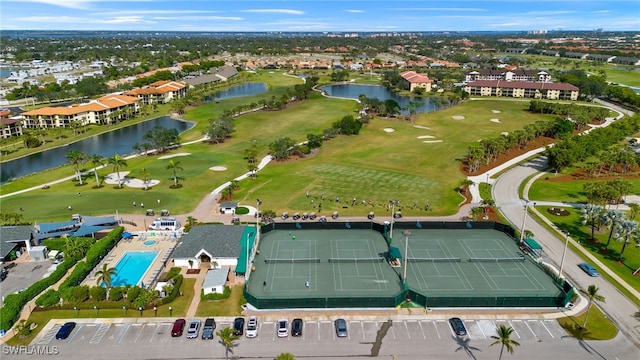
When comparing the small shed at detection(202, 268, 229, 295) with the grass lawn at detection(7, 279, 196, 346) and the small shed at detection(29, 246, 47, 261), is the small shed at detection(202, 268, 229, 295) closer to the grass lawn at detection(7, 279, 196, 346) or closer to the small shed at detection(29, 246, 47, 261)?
the grass lawn at detection(7, 279, 196, 346)

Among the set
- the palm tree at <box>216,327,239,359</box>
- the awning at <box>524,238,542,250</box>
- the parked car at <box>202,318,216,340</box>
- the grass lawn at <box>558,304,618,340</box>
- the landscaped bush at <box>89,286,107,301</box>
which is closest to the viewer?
the palm tree at <box>216,327,239,359</box>

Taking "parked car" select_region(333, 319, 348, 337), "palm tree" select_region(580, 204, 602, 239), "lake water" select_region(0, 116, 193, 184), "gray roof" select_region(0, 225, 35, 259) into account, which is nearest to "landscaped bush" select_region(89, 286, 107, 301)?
"gray roof" select_region(0, 225, 35, 259)

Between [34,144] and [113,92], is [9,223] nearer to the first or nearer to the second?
[34,144]

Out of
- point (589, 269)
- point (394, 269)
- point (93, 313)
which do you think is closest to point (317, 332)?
point (394, 269)

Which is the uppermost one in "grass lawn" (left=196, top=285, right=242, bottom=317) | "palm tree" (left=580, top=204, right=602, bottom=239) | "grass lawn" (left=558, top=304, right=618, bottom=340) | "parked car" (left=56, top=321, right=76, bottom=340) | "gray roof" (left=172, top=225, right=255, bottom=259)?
"palm tree" (left=580, top=204, right=602, bottom=239)

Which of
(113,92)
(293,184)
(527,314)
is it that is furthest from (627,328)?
(113,92)
